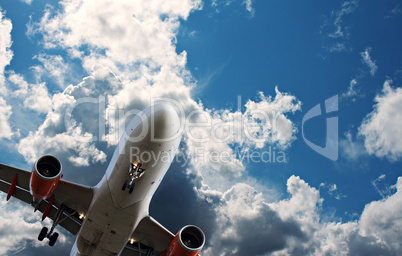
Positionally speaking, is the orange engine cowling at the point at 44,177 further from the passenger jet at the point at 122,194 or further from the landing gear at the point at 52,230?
the landing gear at the point at 52,230

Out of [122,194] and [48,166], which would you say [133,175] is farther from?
[48,166]

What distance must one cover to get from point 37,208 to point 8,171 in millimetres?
3123

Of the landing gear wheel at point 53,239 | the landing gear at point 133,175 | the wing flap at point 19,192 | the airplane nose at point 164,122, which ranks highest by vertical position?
the airplane nose at point 164,122

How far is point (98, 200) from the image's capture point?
14.8 metres

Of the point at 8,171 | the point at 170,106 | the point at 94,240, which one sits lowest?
the point at 94,240

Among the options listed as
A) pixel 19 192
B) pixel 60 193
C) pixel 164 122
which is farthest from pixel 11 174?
pixel 164 122

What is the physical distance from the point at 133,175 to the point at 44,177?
4.88m

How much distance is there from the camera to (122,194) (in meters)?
14.0

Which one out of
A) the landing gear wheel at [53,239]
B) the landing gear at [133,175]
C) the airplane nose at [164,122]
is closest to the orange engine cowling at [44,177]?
the landing gear at [133,175]

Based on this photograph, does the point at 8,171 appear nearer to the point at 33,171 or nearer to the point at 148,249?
the point at 33,171

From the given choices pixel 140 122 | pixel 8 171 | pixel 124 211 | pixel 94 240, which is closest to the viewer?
pixel 140 122

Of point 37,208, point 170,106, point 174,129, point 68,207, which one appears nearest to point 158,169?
point 174,129

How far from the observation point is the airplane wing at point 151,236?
60.1ft

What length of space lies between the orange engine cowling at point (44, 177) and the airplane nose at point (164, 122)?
6.74 meters
